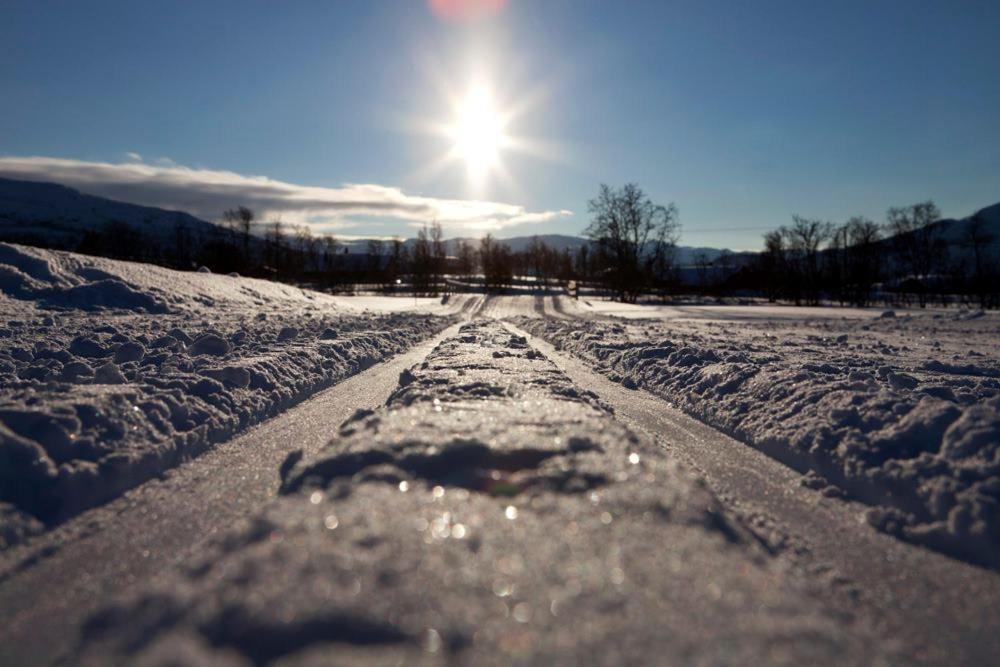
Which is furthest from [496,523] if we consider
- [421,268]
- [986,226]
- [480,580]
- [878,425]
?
[986,226]

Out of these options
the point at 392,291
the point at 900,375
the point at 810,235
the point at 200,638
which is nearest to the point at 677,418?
the point at 900,375

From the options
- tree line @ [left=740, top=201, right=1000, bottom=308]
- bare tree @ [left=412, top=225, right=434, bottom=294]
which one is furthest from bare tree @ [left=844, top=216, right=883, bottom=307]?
bare tree @ [left=412, top=225, right=434, bottom=294]

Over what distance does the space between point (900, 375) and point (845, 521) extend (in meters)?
3.80

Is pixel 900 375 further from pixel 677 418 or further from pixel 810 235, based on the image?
pixel 810 235

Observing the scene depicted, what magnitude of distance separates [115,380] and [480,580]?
5216 mm

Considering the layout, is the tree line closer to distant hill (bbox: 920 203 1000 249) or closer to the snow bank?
the snow bank

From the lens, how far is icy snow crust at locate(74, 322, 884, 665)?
5.37 feet

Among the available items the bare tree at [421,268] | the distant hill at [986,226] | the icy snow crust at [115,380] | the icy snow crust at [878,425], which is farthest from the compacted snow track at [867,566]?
the distant hill at [986,226]

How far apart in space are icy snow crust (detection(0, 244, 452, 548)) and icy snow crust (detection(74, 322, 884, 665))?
1.40 metres

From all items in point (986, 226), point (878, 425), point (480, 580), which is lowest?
point (480, 580)

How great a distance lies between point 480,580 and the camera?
196 centimetres

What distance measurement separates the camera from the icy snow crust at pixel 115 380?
3.13 m

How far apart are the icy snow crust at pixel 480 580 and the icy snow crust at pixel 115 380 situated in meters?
1.40

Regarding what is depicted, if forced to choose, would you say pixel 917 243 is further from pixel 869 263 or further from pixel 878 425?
pixel 878 425
